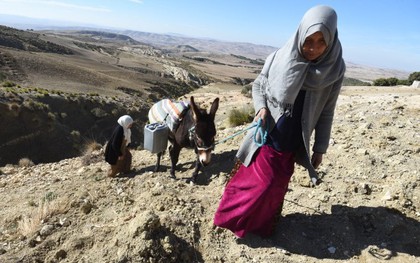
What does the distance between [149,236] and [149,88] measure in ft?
132

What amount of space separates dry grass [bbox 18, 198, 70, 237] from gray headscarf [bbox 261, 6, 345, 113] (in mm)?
3243

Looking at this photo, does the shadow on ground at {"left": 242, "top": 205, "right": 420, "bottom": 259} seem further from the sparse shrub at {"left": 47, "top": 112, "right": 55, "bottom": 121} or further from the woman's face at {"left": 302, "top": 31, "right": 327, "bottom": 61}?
the sparse shrub at {"left": 47, "top": 112, "right": 55, "bottom": 121}

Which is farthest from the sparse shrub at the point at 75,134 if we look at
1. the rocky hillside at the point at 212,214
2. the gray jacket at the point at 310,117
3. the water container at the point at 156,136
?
the gray jacket at the point at 310,117

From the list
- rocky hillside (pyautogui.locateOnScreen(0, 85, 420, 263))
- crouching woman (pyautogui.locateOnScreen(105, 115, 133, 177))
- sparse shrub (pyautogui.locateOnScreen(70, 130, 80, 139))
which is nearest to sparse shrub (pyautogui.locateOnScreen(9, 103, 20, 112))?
sparse shrub (pyautogui.locateOnScreen(70, 130, 80, 139))

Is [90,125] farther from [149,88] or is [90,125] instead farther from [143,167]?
[149,88]

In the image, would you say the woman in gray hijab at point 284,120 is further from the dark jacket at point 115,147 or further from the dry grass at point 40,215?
the dark jacket at point 115,147

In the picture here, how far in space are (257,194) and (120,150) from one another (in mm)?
3757

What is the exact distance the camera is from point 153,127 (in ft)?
20.5

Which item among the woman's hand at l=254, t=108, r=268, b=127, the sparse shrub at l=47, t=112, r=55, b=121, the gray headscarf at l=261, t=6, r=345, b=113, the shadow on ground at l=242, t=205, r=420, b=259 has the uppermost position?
the gray headscarf at l=261, t=6, r=345, b=113

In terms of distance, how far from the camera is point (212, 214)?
4.28m

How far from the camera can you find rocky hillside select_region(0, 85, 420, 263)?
3482mm

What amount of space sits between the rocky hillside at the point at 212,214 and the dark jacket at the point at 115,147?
408 mm

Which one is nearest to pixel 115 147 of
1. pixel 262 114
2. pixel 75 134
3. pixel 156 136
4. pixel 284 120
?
pixel 156 136

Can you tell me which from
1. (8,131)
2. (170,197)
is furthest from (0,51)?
(170,197)
